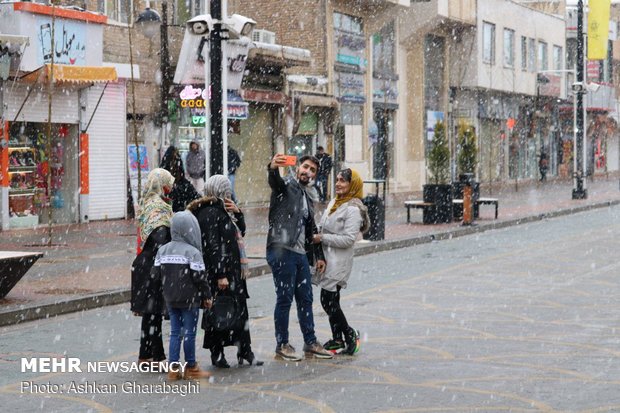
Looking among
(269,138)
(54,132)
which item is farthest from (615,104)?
(54,132)

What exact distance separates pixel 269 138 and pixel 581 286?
70.5 ft

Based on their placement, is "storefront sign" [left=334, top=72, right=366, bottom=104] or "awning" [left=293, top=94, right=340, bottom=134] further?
"storefront sign" [left=334, top=72, right=366, bottom=104]

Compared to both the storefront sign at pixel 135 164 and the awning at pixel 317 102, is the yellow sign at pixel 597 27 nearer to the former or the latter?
the awning at pixel 317 102

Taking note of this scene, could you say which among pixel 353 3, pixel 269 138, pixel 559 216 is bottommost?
pixel 559 216

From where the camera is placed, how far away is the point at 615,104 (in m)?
71.8

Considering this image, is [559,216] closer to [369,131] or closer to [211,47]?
[369,131]

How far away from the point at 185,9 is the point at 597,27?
17.3 metres

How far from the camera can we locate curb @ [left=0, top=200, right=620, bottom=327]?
12.4 meters

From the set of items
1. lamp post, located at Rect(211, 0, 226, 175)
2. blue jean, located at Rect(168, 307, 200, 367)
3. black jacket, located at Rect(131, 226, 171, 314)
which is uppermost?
lamp post, located at Rect(211, 0, 226, 175)

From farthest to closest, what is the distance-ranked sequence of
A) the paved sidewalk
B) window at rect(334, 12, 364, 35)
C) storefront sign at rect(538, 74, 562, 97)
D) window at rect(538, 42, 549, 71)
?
window at rect(538, 42, 549, 71), storefront sign at rect(538, 74, 562, 97), window at rect(334, 12, 364, 35), the paved sidewalk

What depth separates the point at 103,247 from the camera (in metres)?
20.4

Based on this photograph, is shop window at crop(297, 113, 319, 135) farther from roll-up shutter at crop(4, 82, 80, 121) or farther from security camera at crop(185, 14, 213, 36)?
security camera at crop(185, 14, 213, 36)

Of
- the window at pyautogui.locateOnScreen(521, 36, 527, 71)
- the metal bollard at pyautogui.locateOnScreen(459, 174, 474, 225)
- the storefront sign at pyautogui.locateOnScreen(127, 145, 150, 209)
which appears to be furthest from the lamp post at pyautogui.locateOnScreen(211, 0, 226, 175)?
the window at pyautogui.locateOnScreen(521, 36, 527, 71)

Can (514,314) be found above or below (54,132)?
below
